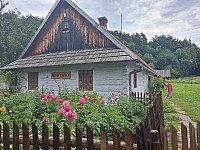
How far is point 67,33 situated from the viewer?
11906 mm

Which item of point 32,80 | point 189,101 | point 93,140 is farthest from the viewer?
point 32,80

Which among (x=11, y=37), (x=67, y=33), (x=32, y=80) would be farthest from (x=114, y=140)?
(x=11, y=37)

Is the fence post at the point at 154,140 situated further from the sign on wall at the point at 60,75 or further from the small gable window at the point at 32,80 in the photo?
the small gable window at the point at 32,80

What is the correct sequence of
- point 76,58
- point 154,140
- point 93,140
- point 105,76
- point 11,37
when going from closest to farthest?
1. point 154,140
2. point 93,140
3. point 105,76
4. point 76,58
5. point 11,37

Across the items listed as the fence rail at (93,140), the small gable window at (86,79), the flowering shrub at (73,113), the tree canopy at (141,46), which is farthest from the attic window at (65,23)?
the tree canopy at (141,46)

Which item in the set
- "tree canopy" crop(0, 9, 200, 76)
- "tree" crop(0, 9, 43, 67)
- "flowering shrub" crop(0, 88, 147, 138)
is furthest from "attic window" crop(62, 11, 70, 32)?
"tree canopy" crop(0, 9, 200, 76)

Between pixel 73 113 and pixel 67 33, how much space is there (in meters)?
9.83

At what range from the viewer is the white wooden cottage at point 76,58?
9602 mm

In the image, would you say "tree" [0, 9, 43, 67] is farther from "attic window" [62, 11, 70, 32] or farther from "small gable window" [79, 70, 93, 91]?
"small gable window" [79, 70, 93, 91]

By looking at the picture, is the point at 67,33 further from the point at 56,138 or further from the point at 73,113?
the point at 56,138

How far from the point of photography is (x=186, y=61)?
208 ft

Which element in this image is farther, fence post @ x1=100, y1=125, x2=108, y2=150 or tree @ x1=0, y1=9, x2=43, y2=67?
tree @ x1=0, y1=9, x2=43, y2=67

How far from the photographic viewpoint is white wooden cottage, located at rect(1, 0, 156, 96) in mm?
9602

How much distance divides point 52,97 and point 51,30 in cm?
923
